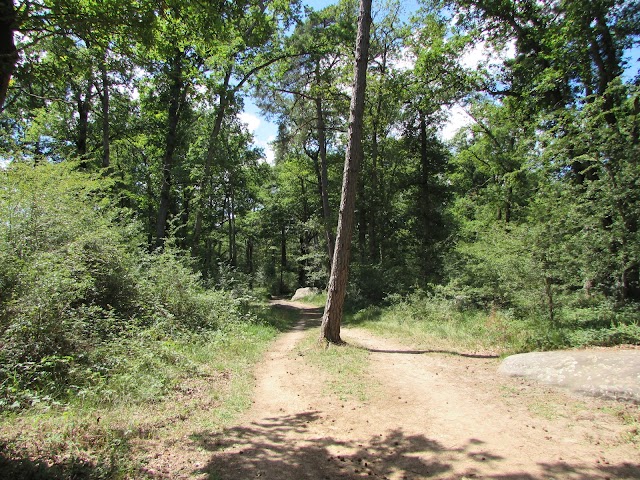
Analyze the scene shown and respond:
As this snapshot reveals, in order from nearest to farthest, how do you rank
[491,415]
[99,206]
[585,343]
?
[491,415]
[585,343]
[99,206]

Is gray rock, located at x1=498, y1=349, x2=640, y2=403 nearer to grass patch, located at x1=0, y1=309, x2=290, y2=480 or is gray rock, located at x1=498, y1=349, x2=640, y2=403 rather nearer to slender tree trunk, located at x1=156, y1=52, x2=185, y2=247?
grass patch, located at x1=0, y1=309, x2=290, y2=480

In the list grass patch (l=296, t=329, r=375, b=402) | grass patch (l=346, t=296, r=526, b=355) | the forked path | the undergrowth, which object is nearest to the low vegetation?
the forked path

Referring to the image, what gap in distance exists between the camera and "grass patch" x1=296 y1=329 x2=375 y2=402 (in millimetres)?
6227

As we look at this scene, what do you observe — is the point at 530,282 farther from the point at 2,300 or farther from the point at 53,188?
the point at 53,188

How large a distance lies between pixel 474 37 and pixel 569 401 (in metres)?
15.9

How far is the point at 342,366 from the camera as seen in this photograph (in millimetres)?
7777

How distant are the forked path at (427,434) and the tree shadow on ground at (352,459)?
1cm

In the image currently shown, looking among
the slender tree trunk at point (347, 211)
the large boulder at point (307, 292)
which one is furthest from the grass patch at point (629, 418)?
the large boulder at point (307, 292)

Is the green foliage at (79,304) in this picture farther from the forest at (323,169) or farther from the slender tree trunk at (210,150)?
the slender tree trunk at (210,150)

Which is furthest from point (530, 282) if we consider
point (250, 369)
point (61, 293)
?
point (61, 293)

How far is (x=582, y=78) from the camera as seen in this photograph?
1312 cm

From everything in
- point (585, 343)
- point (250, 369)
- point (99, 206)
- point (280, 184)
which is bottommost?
point (250, 369)

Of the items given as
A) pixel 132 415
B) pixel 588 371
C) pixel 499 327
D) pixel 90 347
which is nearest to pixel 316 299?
pixel 499 327

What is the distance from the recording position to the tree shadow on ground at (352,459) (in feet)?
11.7
